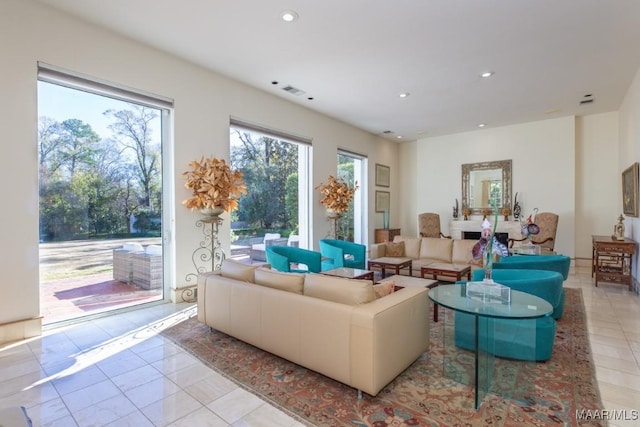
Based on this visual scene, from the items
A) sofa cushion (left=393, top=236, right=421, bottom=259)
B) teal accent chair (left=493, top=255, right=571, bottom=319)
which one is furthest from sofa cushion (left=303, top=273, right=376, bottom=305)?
sofa cushion (left=393, top=236, right=421, bottom=259)

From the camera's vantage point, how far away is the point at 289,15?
133 inches

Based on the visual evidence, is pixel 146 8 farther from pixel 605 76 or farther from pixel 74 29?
pixel 605 76

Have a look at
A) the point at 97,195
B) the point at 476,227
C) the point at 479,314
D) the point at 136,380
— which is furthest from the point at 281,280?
the point at 476,227

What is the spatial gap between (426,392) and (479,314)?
72 centimetres

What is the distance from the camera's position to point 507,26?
3580 millimetres

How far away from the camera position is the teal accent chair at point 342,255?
5.68 metres

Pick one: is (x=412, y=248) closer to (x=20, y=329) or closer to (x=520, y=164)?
(x=520, y=164)

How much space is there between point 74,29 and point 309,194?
4.33 metres

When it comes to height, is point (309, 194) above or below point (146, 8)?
below

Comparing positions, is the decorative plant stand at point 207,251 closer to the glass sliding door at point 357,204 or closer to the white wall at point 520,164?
the glass sliding door at point 357,204

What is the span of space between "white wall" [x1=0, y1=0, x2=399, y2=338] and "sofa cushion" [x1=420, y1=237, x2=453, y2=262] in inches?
145

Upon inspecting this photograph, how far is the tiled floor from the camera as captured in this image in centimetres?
209

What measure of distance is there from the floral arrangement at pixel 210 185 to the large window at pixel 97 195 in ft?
1.58

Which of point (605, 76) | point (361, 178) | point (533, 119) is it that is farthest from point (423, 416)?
point (533, 119)
